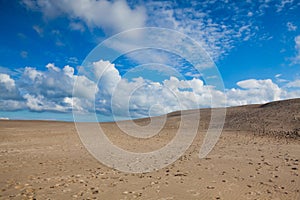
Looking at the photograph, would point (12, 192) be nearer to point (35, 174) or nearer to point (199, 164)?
point (35, 174)

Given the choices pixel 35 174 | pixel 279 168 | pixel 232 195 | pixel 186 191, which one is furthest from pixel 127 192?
pixel 279 168

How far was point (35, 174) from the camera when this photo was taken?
11.3m

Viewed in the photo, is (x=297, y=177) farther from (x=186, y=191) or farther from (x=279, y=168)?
(x=186, y=191)

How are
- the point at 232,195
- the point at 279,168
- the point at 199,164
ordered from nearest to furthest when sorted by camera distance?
the point at 232,195 → the point at 279,168 → the point at 199,164

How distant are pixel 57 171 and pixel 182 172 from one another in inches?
239

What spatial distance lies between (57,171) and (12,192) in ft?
11.7

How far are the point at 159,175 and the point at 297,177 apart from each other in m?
5.64

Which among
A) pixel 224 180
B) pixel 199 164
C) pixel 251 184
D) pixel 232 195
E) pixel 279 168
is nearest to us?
pixel 232 195

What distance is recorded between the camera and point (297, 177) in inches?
392

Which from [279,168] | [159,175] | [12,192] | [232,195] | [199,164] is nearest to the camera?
[232,195]

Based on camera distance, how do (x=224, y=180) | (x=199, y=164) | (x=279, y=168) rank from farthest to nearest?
1. (x=199, y=164)
2. (x=279, y=168)
3. (x=224, y=180)

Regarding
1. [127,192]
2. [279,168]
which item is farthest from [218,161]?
[127,192]

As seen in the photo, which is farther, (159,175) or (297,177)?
(159,175)

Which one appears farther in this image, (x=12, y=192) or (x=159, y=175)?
(x=159, y=175)
